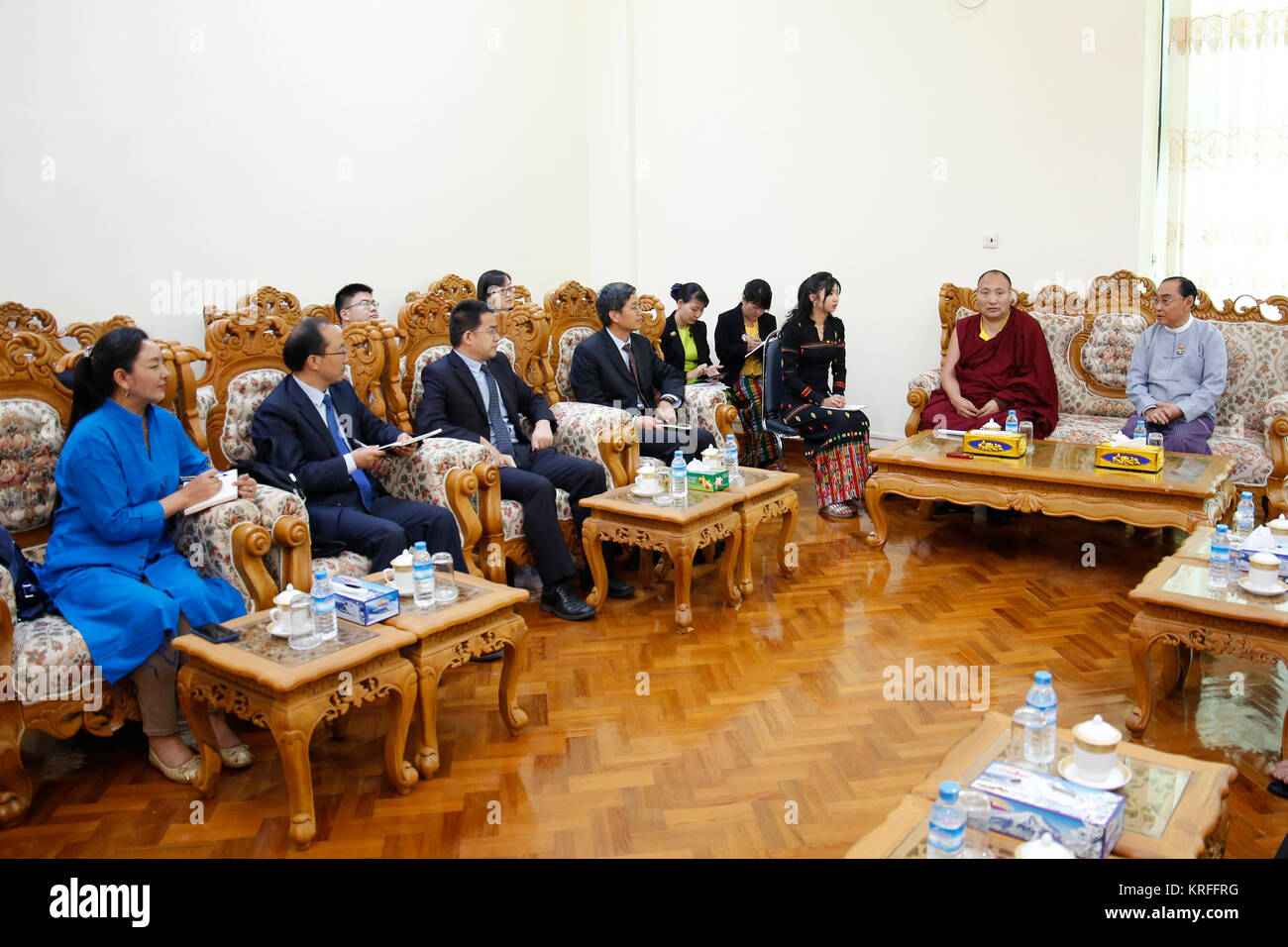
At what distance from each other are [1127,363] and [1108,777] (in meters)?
4.14

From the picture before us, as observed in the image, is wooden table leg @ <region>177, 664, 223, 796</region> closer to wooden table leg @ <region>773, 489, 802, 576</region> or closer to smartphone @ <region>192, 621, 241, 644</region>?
smartphone @ <region>192, 621, 241, 644</region>

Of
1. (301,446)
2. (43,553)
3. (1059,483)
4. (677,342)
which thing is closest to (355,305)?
(301,446)

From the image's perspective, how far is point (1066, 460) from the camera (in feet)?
15.1

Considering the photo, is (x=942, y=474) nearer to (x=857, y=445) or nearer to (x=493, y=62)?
(x=857, y=445)

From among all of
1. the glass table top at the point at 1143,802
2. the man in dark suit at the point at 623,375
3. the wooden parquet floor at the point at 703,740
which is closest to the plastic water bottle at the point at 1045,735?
the glass table top at the point at 1143,802

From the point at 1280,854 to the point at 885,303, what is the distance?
5.10 meters

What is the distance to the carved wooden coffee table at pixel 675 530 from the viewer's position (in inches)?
154

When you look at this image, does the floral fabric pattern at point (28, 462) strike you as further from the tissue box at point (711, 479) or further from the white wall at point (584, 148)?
the tissue box at point (711, 479)

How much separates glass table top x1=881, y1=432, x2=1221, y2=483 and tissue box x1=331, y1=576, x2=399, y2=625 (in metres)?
2.74

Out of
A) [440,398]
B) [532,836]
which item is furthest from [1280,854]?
[440,398]

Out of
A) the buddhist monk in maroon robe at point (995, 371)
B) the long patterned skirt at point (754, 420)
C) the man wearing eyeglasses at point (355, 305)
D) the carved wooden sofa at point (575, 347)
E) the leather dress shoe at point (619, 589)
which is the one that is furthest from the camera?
the long patterned skirt at point (754, 420)

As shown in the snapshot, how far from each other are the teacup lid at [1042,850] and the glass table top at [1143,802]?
122 mm

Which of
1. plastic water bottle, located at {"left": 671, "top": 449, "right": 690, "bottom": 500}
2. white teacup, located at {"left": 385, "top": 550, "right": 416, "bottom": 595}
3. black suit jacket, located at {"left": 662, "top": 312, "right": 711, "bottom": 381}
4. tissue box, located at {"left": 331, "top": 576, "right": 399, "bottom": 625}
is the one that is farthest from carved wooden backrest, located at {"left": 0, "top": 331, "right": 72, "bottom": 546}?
black suit jacket, located at {"left": 662, "top": 312, "right": 711, "bottom": 381}

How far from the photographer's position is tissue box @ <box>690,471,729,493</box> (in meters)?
4.23
